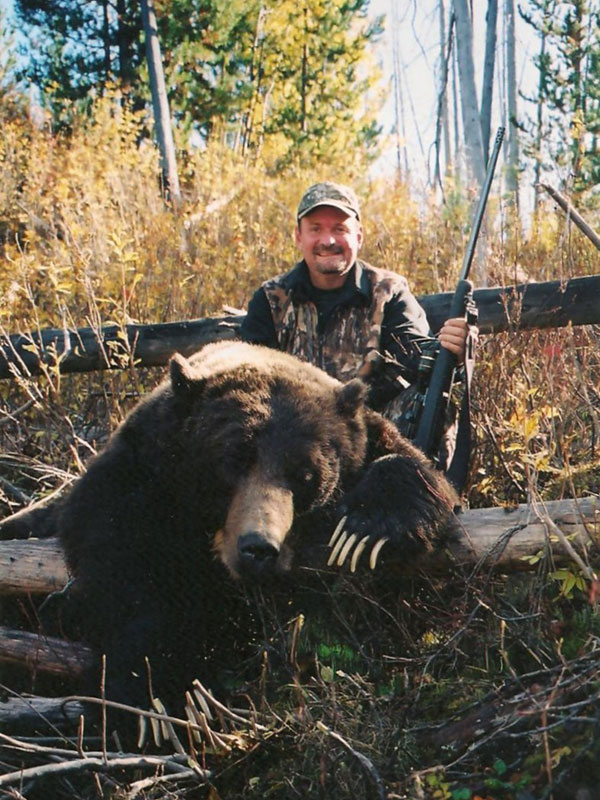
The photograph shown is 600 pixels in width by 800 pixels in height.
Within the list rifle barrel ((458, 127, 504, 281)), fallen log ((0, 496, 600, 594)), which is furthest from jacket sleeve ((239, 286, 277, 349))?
fallen log ((0, 496, 600, 594))

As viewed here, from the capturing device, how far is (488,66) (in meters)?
11.5

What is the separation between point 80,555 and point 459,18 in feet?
28.8

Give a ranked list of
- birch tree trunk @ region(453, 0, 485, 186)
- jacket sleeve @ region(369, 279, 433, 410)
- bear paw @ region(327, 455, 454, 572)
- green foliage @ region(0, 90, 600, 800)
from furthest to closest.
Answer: birch tree trunk @ region(453, 0, 485, 186) < jacket sleeve @ region(369, 279, 433, 410) < bear paw @ region(327, 455, 454, 572) < green foliage @ region(0, 90, 600, 800)

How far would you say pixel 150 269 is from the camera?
25.6ft

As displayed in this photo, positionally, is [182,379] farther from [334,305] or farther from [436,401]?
[334,305]

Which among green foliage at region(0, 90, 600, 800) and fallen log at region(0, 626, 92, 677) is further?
fallen log at region(0, 626, 92, 677)

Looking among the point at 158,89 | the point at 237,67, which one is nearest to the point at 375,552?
the point at 158,89

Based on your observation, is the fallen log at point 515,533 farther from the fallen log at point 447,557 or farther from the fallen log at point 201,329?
the fallen log at point 201,329

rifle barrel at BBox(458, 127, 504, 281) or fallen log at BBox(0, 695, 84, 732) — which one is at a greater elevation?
rifle barrel at BBox(458, 127, 504, 281)

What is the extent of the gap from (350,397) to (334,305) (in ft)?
5.46

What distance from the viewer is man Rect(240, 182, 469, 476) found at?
4883mm

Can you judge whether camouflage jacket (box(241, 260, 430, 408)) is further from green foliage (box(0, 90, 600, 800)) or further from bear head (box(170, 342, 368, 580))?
bear head (box(170, 342, 368, 580))

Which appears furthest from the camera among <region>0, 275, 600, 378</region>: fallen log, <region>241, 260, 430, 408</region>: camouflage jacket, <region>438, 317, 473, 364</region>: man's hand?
<region>0, 275, 600, 378</region>: fallen log

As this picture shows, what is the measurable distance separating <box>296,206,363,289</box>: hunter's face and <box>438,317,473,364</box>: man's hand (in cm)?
106
